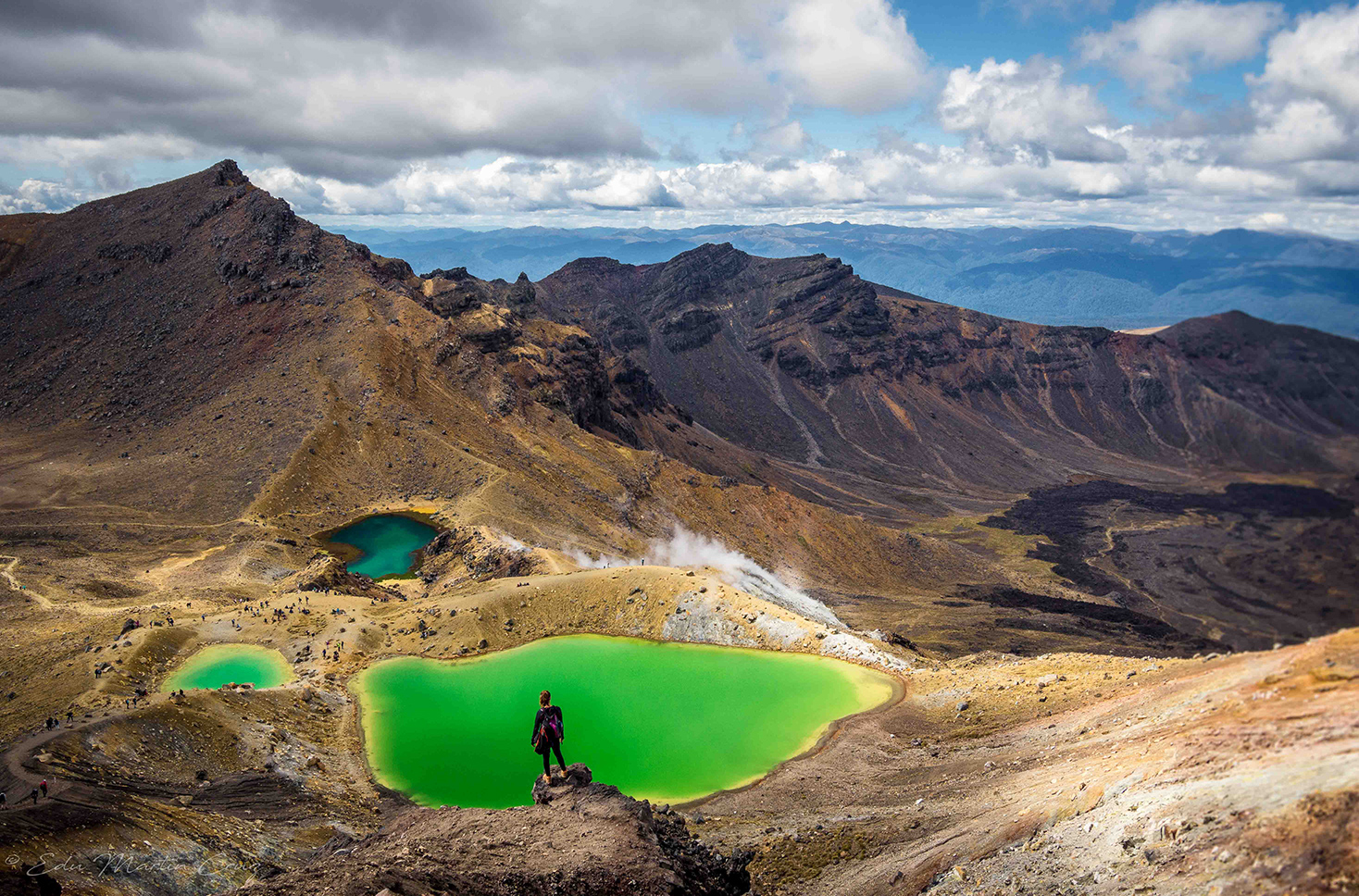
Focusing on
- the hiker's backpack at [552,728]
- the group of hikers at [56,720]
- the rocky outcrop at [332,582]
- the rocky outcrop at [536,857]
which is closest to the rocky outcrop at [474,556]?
the rocky outcrop at [332,582]

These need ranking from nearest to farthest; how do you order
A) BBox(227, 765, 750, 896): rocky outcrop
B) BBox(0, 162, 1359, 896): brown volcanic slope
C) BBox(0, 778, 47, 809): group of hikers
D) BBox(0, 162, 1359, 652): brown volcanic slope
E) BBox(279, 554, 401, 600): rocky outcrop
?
BBox(0, 162, 1359, 896): brown volcanic slope < BBox(227, 765, 750, 896): rocky outcrop < BBox(0, 778, 47, 809): group of hikers < BBox(279, 554, 401, 600): rocky outcrop < BBox(0, 162, 1359, 652): brown volcanic slope

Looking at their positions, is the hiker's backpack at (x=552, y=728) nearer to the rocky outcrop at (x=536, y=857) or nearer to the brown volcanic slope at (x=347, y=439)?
the rocky outcrop at (x=536, y=857)

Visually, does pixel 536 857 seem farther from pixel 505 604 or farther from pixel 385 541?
pixel 385 541

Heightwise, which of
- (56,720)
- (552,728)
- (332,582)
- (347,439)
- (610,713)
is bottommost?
(332,582)

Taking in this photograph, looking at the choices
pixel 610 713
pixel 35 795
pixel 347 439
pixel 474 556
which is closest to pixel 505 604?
pixel 610 713

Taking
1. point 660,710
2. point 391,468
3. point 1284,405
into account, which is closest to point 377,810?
point 660,710

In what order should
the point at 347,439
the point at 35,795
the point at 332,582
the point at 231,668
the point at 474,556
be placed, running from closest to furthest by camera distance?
the point at 35,795, the point at 231,668, the point at 332,582, the point at 474,556, the point at 347,439

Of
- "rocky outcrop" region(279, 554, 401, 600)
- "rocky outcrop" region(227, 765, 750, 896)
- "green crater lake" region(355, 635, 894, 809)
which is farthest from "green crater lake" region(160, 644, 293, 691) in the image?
"rocky outcrop" region(227, 765, 750, 896)

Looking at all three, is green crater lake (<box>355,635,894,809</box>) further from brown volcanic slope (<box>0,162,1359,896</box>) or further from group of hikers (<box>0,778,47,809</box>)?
group of hikers (<box>0,778,47,809</box>)
